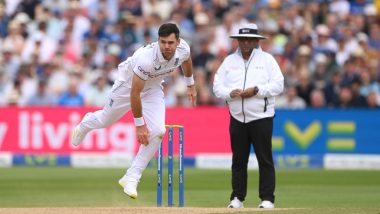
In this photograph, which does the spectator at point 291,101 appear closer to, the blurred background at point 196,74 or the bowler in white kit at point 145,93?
the blurred background at point 196,74

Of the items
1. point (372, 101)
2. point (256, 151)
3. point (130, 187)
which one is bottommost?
point (130, 187)

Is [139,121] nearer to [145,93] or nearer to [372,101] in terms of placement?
[145,93]

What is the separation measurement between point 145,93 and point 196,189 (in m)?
3.46

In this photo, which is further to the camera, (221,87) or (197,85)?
(197,85)

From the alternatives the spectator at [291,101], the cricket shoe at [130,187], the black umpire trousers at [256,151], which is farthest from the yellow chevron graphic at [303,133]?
the cricket shoe at [130,187]

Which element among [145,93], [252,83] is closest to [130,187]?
[145,93]

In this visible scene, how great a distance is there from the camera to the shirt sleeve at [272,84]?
10.4 metres

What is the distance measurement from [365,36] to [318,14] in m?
1.10

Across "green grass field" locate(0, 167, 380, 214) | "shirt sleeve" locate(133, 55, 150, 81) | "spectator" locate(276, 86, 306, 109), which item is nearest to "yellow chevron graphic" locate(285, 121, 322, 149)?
"spectator" locate(276, 86, 306, 109)

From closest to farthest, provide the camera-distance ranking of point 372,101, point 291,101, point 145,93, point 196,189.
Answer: point 145,93
point 196,189
point 372,101
point 291,101

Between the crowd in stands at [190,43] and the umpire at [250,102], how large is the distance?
6.94 m

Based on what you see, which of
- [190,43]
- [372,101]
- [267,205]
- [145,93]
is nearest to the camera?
[145,93]

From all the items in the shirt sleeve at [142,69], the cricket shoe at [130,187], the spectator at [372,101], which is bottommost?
the cricket shoe at [130,187]

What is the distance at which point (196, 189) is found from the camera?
13422 mm
